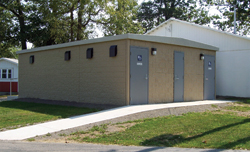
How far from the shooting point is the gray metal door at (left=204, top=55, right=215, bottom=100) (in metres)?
15.6

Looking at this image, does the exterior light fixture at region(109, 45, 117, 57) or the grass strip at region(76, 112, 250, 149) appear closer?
the grass strip at region(76, 112, 250, 149)

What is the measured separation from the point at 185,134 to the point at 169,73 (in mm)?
6049

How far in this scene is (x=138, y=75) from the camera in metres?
11.8

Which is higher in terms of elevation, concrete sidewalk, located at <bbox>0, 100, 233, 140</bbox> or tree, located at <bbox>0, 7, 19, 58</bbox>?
tree, located at <bbox>0, 7, 19, 58</bbox>

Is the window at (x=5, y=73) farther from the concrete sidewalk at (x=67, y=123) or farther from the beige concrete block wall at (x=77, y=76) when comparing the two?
the concrete sidewalk at (x=67, y=123)

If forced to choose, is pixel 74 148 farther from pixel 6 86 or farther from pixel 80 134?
pixel 6 86

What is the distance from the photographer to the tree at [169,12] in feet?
134

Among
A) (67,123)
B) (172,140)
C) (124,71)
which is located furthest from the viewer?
(124,71)

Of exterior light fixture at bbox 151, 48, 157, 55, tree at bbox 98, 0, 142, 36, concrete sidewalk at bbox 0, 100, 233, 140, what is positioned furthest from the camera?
tree at bbox 98, 0, 142, 36

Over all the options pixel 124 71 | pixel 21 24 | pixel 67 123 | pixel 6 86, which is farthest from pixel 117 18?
pixel 67 123

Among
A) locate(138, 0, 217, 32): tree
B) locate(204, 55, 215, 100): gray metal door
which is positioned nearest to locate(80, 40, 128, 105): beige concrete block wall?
Result: locate(204, 55, 215, 100): gray metal door

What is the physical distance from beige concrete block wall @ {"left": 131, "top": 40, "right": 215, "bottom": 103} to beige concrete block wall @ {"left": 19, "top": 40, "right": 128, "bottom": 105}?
1490mm

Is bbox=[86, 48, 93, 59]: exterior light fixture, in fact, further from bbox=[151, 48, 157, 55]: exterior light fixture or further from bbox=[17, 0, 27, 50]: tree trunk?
bbox=[17, 0, 27, 50]: tree trunk

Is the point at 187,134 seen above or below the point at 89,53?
below
